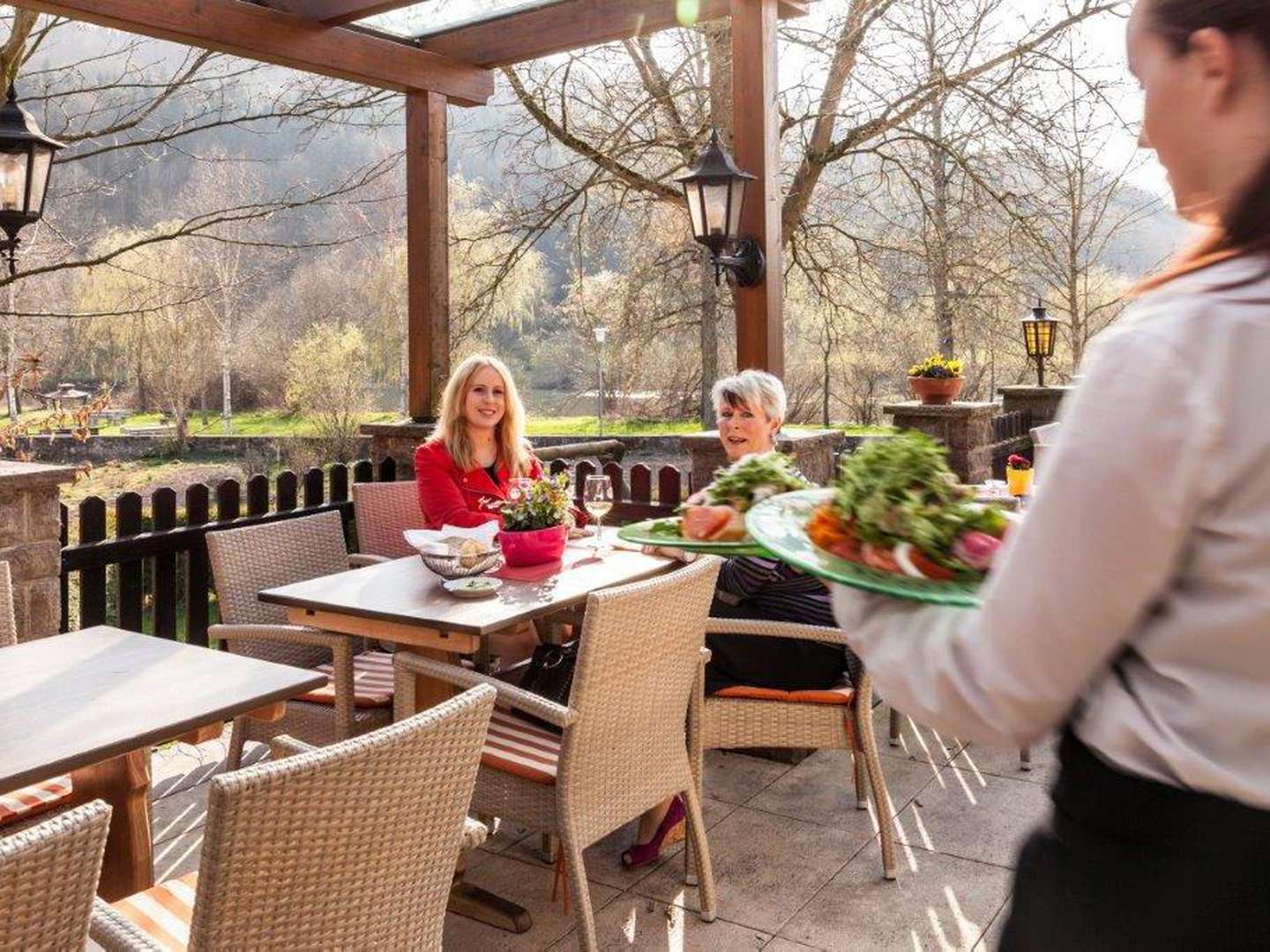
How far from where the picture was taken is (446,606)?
2.82 metres

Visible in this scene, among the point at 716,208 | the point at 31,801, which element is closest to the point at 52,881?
the point at 31,801

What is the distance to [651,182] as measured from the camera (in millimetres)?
9312

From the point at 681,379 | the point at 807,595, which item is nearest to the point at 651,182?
the point at 807,595

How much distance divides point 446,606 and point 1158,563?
91.6 inches

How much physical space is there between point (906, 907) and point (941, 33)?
25.7 ft

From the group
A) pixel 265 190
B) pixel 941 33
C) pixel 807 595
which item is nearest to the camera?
pixel 807 595

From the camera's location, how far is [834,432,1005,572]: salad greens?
91 centimetres

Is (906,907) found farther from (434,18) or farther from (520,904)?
(434,18)

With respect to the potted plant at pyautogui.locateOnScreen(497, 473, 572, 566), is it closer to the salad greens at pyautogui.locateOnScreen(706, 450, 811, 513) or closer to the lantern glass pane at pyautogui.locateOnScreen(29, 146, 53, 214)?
the salad greens at pyautogui.locateOnScreen(706, 450, 811, 513)

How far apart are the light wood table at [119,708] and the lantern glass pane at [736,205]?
3.10 metres

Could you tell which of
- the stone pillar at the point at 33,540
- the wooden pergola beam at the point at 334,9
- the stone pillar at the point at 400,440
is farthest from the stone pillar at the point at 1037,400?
the stone pillar at the point at 33,540

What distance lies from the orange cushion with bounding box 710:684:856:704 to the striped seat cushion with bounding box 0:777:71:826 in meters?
1.67

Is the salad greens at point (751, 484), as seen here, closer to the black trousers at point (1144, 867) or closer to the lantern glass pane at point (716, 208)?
the black trousers at point (1144, 867)

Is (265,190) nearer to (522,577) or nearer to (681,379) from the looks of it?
(681,379)
